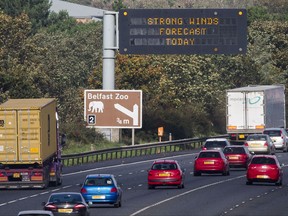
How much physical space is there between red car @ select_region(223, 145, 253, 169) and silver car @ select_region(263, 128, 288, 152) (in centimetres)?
1306

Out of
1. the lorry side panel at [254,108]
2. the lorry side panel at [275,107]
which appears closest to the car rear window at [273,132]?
the lorry side panel at [254,108]

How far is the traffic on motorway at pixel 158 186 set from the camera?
38.3 m

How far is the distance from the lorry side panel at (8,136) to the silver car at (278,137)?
30.6 meters

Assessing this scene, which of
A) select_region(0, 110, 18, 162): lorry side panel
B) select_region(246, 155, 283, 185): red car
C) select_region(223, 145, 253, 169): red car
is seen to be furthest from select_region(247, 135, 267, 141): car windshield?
select_region(0, 110, 18, 162): lorry side panel

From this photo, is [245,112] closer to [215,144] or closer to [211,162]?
[215,144]

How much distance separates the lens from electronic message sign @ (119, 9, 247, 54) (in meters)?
65.1

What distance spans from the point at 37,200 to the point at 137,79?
49.9 meters

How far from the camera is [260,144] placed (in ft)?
224

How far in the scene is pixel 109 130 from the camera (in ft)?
260

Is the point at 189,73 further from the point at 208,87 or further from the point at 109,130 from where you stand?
the point at 109,130

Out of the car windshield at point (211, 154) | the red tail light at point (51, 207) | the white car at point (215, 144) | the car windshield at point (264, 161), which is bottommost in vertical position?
the red tail light at point (51, 207)

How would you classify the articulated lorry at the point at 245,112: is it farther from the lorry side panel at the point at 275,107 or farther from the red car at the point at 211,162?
the red car at the point at 211,162

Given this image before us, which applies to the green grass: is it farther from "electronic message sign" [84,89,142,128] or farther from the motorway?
the motorway

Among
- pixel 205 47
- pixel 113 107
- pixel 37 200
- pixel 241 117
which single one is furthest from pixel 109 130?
pixel 37 200
